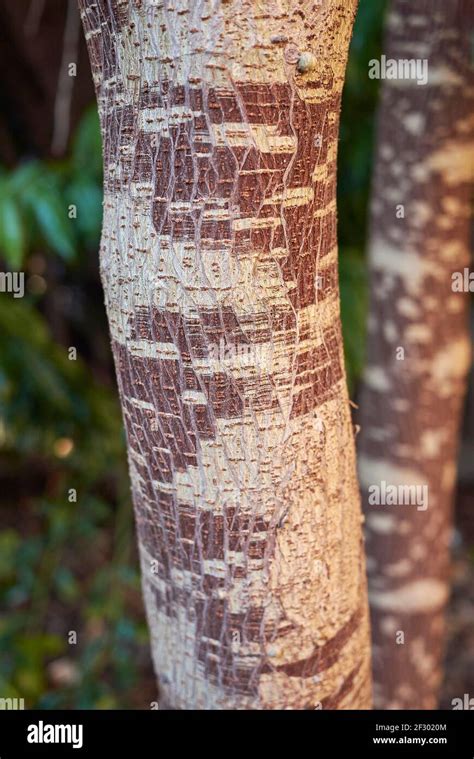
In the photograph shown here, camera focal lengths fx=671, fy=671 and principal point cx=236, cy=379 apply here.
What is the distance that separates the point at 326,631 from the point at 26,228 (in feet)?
4.04

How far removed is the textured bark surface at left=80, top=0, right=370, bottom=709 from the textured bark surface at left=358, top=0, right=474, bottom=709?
0.64 m

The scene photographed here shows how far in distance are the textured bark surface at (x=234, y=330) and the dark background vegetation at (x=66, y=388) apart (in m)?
0.96

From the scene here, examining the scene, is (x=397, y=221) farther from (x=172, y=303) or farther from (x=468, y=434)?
(x=468, y=434)

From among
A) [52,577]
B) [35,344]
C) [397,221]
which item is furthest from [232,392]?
[52,577]

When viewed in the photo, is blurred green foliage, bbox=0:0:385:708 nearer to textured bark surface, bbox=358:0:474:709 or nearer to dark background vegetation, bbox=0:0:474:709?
dark background vegetation, bbox=0:0:474:709

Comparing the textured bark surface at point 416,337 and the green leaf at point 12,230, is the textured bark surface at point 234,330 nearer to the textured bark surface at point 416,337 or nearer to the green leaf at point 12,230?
the textured bark surface at point 416,337

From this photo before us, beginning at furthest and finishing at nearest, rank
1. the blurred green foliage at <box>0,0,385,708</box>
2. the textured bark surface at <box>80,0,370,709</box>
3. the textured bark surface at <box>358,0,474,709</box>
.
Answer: the blurred green foliage at <box>0,0,385,708</box> → the textured bark surface at <box>358,0,474,709</box> → the textured bark surface at <box>80,0,370,709</box>

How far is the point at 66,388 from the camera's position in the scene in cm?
191

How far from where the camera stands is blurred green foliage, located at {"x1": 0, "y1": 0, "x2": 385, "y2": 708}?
1.52m

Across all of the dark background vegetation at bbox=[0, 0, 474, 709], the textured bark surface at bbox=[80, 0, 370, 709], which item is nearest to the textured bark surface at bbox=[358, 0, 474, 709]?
the dark background vegetation at bbox=[0, 0, 474, 709]

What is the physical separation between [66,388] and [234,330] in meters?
1.53

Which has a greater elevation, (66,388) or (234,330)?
(234,330)

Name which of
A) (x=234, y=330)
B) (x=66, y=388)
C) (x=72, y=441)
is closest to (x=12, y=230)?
(x=66, y=388)

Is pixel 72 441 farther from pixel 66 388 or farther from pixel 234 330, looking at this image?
pixel 234 330
